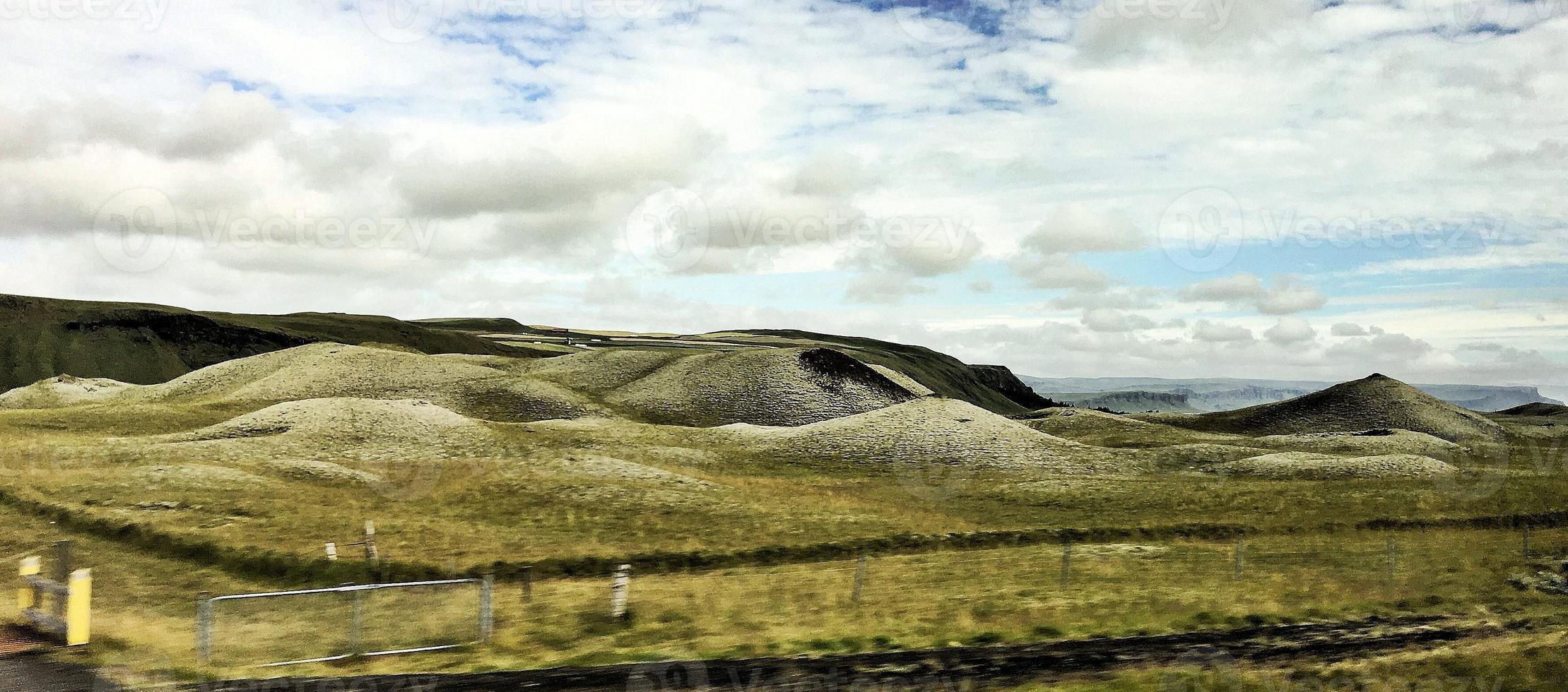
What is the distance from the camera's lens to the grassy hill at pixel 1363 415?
14275 centimetres

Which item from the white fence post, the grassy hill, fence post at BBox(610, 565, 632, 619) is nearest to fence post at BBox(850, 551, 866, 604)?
the white fence post

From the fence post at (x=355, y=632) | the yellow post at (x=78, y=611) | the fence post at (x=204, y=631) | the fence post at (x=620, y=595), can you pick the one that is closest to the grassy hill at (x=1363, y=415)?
the fence post at (x=620, y=595)

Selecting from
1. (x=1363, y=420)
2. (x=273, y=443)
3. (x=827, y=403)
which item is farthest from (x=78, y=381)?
(x=1363, y=420)

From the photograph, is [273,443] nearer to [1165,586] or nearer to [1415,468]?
[1165,586]

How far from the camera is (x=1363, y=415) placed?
147500mm

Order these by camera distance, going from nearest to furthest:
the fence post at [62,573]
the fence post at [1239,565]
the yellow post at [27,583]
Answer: the fence post at [62,573] → the yellow post at [27,583] → the fence post at [1239,565]

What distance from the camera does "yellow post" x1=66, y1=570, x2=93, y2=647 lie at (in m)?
23.5

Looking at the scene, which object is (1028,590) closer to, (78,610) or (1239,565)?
(1239,565)

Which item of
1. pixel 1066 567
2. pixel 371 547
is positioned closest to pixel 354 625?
pixel 371 547

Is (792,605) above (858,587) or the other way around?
the other way around

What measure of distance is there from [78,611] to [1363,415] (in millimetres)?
167025

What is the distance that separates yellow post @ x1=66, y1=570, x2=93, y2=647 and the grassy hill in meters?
156

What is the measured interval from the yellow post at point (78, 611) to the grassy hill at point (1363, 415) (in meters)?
156

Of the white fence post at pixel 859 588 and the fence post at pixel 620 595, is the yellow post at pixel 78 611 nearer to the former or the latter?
the fence post at pixel 620 595
